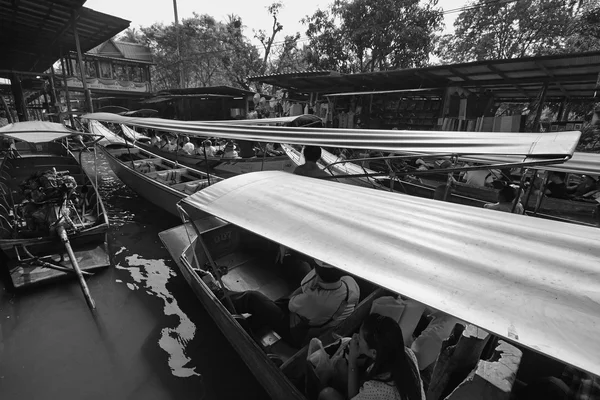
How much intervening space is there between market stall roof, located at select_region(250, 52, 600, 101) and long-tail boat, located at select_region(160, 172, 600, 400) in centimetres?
820

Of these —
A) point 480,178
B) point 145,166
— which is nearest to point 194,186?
point 145,166

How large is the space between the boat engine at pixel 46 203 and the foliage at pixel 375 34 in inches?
623

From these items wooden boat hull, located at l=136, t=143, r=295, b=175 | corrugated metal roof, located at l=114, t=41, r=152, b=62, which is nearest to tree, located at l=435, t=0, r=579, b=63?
wooden boat hull, located at l=136, t=143, r=295, b=175

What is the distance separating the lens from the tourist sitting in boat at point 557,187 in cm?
771

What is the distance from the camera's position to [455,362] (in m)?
2.19

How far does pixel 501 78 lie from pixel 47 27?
1769cm

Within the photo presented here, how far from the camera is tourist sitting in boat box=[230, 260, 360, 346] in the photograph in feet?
9.23

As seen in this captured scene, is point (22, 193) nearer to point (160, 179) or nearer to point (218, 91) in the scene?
point (160, 179)

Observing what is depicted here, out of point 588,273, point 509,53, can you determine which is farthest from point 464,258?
point 509,53

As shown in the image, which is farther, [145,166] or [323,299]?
[145,166]

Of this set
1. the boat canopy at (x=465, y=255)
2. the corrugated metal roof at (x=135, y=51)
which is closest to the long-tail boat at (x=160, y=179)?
the boat canopy at (x=465, y=255)

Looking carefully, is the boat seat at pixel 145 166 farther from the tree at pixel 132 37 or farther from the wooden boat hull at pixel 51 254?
the tree at pixel 132 37

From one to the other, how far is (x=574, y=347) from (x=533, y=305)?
8.1 inches

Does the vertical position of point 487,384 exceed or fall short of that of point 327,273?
it falls short
